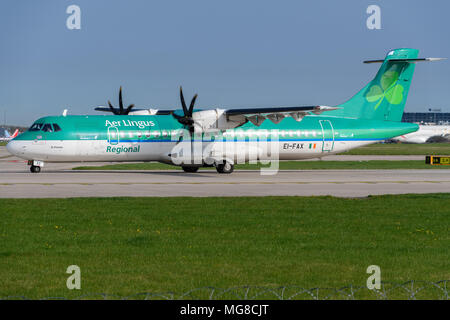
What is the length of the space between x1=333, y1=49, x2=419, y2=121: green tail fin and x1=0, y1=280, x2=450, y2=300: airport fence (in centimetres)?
3440

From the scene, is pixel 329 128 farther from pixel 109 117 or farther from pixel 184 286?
pixel 184 286

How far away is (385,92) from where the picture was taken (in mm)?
42938

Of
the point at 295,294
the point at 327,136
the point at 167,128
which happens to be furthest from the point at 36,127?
the point at 295,294

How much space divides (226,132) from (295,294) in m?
30.0

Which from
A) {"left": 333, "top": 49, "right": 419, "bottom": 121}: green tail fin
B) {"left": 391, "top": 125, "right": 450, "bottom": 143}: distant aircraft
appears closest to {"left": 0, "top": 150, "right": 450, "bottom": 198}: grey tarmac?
{"left": 333, "top": 49, "right": 419, "bottom": 121}: green tail fin

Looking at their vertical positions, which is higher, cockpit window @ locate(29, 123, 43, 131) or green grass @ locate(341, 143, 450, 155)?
cockpit window @ locate(29, 123, 43, 131)

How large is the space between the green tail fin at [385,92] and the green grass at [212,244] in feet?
72.7

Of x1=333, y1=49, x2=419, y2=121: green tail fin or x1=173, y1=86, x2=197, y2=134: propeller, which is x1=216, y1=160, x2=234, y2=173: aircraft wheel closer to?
x1=173, y1=86, x2=197, y2=134: propeller

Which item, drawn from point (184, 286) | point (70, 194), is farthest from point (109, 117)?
point (184, 286)

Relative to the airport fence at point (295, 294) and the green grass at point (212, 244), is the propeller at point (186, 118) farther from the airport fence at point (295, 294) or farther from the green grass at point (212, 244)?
the airport fence at point (295, 294)

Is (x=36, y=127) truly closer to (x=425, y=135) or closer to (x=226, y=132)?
(x=226, y=132)

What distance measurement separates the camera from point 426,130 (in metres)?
166

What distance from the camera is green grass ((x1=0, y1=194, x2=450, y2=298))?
32.6 ft

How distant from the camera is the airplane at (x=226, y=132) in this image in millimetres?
35750
